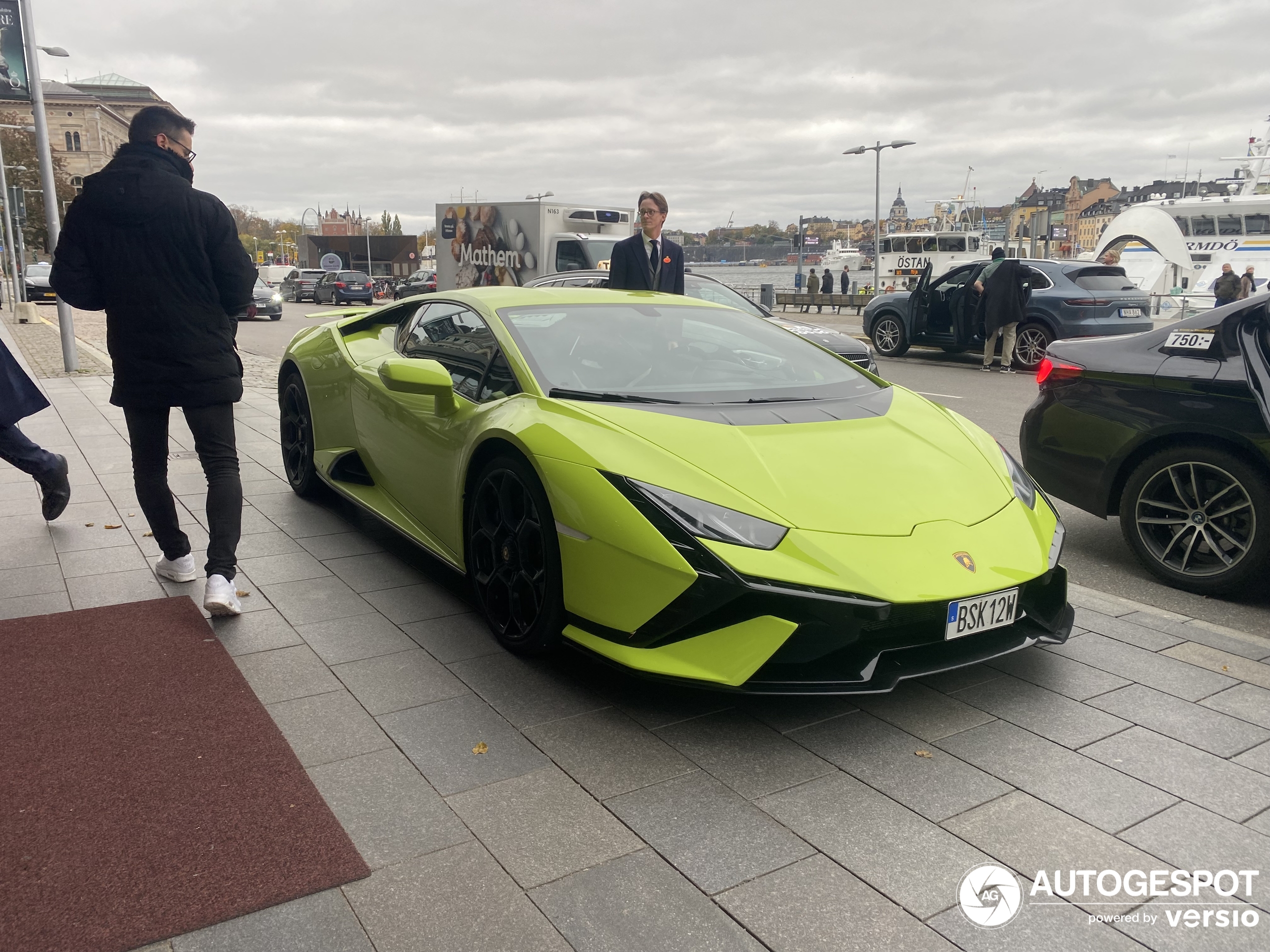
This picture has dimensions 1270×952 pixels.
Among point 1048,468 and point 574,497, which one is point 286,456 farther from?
point 1048,468

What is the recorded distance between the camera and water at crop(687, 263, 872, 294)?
68.4 meters

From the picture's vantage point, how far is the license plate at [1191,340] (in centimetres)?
457

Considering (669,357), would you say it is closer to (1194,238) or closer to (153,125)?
(153,125)

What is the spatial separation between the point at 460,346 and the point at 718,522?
6.05ft

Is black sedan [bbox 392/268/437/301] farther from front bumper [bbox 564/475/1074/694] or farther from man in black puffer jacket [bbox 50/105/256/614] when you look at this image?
front bumper [bbox 564/475/1074/694]

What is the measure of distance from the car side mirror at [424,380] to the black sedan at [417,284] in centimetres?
3630

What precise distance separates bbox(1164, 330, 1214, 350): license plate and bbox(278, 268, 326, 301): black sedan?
41535 mm

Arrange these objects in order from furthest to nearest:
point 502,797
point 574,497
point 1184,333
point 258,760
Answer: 1. point 1184,333
2. point 574,497
3. point 258,760
4. point 502,797

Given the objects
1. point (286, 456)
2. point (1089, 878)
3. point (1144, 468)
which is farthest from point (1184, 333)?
point (286, 456)

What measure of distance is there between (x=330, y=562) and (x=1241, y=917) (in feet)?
12.6

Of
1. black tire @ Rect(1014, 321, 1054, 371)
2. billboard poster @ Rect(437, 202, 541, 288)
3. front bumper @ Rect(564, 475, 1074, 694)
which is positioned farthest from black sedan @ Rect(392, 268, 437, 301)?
front bumper @ Rect(564, 475, 1074, 694)

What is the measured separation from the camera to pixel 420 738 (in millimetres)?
3041

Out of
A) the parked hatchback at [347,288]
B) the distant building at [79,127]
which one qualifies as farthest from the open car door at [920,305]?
the distant building at [79,127]

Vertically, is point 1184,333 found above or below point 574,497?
above
